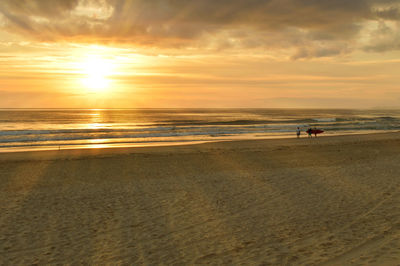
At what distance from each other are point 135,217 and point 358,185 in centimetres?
814

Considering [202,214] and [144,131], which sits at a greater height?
[144,131]

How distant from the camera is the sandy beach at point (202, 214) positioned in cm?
672

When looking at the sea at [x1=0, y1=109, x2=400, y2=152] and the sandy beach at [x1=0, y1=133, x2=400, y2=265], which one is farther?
the sea at [x1=0, y1=109, x2=400, y2=152]

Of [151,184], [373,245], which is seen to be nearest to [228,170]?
[151,184]

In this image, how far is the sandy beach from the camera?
672 cm

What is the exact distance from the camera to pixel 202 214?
934cm

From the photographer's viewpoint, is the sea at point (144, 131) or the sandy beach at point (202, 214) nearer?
the sandy beach at point (202, 214)

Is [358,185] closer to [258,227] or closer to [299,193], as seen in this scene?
[299,193]

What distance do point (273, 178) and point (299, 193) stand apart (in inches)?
99.2

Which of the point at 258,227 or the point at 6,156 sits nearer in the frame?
the point at 258,227

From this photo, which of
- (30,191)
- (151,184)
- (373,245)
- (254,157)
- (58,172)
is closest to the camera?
(373,245)

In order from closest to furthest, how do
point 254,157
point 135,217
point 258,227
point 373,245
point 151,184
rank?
point 373,245, point 258,227, point 135,217, point 151,184, point 254,157

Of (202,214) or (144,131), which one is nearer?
(202,214)

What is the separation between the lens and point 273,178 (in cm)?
1391
